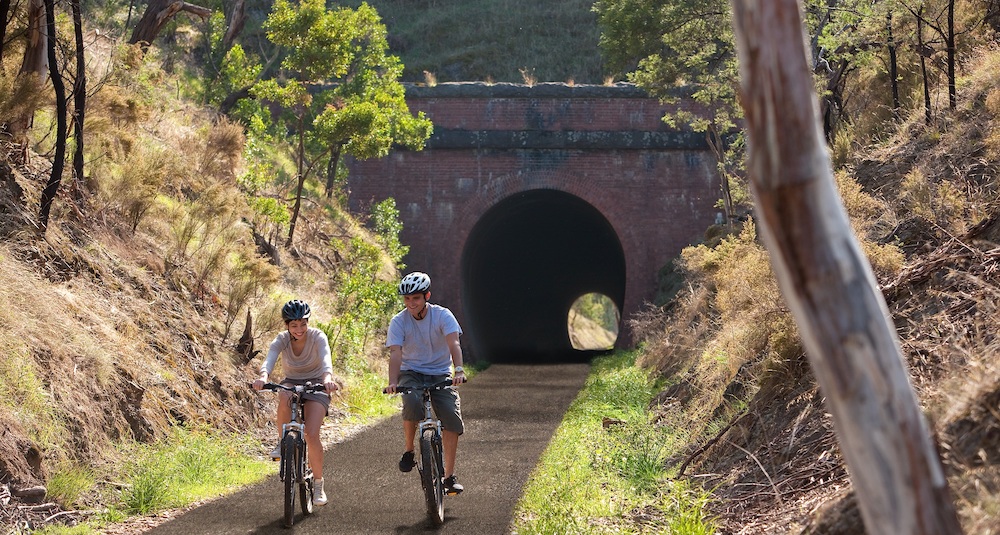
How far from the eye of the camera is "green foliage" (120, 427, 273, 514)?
8.38 m

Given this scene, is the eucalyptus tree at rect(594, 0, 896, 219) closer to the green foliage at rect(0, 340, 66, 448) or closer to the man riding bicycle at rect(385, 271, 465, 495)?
the man riding bicycle at rect(385, 271, 465, 495)

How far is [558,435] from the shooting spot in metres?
12.3

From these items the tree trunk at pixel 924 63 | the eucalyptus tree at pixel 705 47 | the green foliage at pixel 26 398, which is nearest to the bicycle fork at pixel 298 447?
the green foliage at pixel 26 398

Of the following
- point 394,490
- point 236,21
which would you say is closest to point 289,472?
point 394,490

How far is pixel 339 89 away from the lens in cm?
2117

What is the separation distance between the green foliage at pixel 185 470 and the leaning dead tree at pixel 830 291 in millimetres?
6048

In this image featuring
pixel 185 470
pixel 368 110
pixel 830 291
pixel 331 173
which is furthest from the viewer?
pixel 331 173

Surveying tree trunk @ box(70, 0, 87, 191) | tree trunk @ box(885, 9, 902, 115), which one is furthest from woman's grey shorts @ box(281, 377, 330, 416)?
tree trunk @ box(885, 9, 902, 115)

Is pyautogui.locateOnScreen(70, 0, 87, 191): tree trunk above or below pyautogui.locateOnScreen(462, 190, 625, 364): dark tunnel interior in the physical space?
above

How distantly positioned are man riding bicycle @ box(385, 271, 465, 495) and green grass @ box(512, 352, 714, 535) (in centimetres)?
83

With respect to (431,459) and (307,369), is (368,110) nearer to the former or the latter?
(307,369)

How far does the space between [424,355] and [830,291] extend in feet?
15.4

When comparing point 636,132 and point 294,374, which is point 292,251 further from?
point 294,374

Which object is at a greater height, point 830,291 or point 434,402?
point 830,291
